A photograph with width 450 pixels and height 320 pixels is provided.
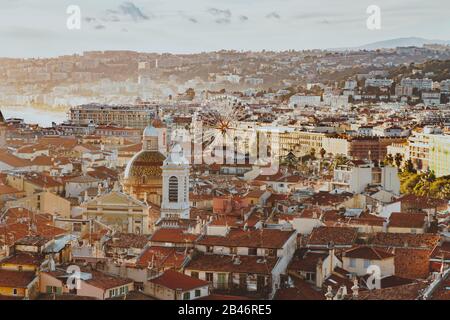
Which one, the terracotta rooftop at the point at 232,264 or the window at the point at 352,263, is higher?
the terracotta rooftop at the point at 232,264

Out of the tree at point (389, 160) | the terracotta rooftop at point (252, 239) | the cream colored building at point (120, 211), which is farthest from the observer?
the tree at point (389, 160)

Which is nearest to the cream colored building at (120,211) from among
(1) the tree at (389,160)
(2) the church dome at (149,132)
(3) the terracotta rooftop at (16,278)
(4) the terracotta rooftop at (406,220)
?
(2) the church dome at (149,132)

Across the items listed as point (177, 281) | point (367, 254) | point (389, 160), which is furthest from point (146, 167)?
point (389, 160)

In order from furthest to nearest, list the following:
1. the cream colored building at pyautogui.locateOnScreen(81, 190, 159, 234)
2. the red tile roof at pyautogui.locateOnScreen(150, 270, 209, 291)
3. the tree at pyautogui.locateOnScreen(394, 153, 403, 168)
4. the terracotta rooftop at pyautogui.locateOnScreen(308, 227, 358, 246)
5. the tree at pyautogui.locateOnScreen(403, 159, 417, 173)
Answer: the tree at pyautogui.locateOnScreen(394, 153, 403, 168) < the tree at pyautogui.locateOnScreen(403, 159, 417, 173) < the cream colored building at pyautogui.locateOnScreen(81, 190, 159, 234) < the terracotta rooftop at pyautogui.locateOnScreen(308, 227, 358, 246) < the red tile roof at pyautogui.locateOnScreen(150, 270, 209, 291)

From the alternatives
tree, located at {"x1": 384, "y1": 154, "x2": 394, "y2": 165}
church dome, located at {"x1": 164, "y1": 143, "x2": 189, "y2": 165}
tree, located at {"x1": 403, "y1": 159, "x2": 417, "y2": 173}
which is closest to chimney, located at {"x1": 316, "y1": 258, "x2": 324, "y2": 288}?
church dome, located at {"x1": 164, "y1": 143, "x2": 189, "y2": 165}

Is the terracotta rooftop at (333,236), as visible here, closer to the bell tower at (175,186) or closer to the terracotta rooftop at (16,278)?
the bell tower at (175,186)

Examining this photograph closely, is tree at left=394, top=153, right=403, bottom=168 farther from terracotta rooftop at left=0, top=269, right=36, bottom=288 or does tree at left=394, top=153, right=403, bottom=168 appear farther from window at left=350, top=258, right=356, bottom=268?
terracotta rooftop at left=0, top=269, right=36, bottom=288

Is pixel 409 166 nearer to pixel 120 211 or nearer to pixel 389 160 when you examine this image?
pixel 389 160
